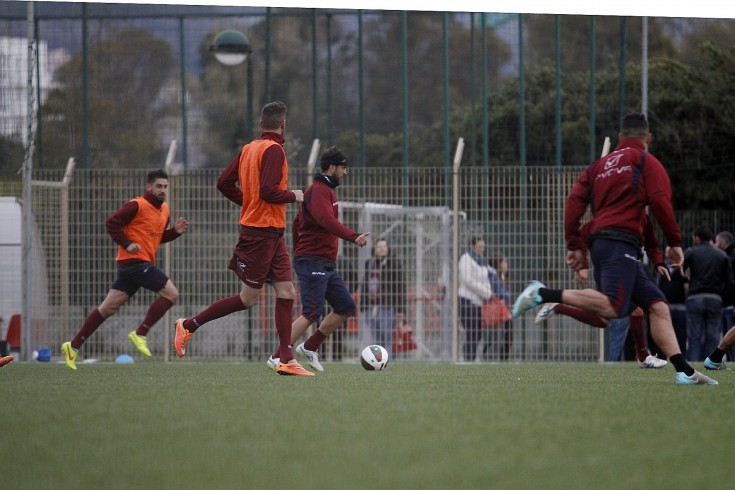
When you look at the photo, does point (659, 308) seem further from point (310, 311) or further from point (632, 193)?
point (310, 311)

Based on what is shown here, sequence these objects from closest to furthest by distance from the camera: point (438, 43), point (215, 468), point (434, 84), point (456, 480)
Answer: point (456, 480) → point (215, 468) → point (434, 84) → point (438, 43)

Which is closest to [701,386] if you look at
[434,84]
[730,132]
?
[730,132]

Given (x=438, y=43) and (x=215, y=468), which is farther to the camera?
(x=438, y=43)

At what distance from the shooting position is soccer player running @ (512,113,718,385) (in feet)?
28.4

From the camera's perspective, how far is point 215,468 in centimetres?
454

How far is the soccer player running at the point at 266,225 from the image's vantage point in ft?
32.9

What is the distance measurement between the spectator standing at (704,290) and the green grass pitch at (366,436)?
7948 mm

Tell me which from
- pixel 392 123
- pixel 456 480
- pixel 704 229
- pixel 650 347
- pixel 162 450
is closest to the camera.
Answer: pixel 456 480

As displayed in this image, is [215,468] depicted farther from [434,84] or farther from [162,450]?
[434,84]

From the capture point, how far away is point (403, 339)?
16266 millimetres

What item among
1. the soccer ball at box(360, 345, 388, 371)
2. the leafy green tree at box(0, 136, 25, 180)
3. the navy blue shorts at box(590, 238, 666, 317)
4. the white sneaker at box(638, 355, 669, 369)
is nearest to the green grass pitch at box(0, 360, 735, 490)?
the navy blue shorts at box(590, 238, 666, 317)

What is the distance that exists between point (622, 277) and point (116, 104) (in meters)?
20.2

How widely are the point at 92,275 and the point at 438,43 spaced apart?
86.8 feet

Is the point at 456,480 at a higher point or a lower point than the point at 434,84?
lower
